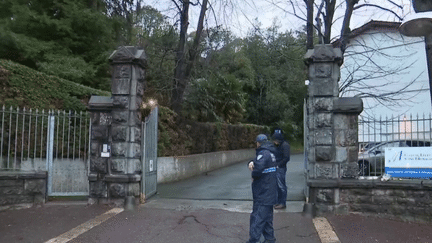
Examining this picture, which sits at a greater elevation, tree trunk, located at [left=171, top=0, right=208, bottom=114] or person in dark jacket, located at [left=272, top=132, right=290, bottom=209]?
tree trunk, located at [left=171, top=0, right=208, bottom=114]

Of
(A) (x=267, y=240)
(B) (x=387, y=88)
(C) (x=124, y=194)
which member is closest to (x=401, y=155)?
(A) (x=267, y=240)

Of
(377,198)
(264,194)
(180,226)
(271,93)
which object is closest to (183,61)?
(180,226)

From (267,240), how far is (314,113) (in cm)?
318

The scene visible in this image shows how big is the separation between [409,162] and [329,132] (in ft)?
5.21

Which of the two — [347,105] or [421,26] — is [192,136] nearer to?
[347,105]

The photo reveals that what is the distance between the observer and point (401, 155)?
23.1 ft

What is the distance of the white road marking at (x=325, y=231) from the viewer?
570 centimetres

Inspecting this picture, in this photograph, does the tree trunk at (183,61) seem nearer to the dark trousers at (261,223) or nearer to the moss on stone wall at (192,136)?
the moss on stone wall at (192,136)

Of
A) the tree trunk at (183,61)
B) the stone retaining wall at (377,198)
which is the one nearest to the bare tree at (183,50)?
the tree trunk at (183,61)

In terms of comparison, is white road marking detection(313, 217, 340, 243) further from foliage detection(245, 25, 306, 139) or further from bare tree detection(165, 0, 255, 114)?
foliage detection(245, 25, 306, 139)

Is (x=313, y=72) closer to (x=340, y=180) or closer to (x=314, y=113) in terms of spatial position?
(x=314, y=113)

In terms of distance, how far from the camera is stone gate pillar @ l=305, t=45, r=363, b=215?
7262 mm

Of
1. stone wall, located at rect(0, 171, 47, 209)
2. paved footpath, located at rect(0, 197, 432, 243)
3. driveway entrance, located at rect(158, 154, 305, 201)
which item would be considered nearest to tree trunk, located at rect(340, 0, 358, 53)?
driveway entrance, located at rect(158, 154, 305, 201)

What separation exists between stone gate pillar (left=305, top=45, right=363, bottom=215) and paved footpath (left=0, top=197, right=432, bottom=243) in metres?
0.58
